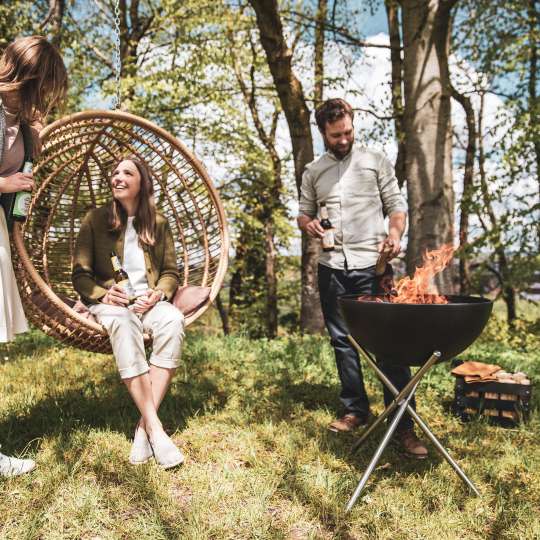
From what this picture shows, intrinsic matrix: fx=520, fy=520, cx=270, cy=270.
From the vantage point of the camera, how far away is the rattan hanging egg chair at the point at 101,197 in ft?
9.36

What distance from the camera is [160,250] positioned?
3041 mm

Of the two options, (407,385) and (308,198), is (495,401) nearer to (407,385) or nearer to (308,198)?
(407,385)

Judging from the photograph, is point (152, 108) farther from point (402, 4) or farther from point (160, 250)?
point (160, 250)

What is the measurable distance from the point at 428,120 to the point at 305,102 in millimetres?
2149

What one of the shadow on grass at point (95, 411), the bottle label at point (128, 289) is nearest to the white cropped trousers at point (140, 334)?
the bottle label at point (128, 289)

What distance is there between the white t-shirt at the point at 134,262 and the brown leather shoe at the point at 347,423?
1288mm

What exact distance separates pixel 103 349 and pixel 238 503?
3.52ft

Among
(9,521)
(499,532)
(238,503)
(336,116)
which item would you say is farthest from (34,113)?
(499,532)

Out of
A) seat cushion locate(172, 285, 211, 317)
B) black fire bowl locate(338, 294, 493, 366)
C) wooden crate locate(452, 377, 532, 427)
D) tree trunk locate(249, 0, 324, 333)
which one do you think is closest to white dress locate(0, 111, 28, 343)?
seat cushion locate(172, 285, 211, 317)

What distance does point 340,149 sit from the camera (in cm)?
279

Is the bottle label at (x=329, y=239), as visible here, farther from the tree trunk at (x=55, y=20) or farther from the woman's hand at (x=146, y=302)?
the tree trunk at (x=55, y=20)

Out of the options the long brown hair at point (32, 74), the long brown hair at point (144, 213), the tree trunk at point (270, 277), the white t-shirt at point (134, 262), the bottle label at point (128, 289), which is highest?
the long brown hair at point (32, 74)

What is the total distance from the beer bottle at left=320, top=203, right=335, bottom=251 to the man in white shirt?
25 millimetres

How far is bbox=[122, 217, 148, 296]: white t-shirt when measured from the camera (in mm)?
2951
